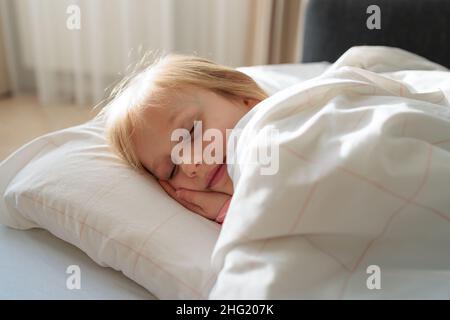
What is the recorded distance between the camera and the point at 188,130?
803 millimetres

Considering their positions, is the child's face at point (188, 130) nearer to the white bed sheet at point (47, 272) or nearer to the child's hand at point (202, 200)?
the child's hand at point (202, 200)

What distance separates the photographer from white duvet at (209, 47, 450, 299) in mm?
524

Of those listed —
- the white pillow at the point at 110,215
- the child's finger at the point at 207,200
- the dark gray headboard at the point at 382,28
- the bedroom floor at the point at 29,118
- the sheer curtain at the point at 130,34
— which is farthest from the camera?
the sheer curtain at the point at 130,34

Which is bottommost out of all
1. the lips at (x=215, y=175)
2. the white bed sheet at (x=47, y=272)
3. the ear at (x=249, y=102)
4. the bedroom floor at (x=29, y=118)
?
the bedroom floor at (x=29, y=118)

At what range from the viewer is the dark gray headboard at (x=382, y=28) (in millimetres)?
1332

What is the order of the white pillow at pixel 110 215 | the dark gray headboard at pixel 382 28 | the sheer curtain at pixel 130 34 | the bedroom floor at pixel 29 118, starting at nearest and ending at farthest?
the white pillow at pixel 110 215 < the dark gray headboard at pixel 382 28 < the bedroom floor at pixel 29 118 < the sheer curtain at pixel 130 34

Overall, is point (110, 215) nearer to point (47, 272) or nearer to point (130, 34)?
point (47, 272)

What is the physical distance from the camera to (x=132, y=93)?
869 millimetres

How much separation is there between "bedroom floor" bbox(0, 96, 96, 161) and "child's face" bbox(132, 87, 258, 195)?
3.52 ft

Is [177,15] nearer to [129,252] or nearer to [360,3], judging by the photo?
[360,3]

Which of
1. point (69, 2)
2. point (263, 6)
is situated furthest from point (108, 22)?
point (263, 6)

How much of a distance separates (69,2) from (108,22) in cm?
19

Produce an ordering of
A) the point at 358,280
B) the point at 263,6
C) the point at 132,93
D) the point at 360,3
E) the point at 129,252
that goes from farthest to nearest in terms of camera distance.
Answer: the point at 263,6 → the point at 360,3 → the point at 132,93 → the point at 129,252 → the point at 358,280

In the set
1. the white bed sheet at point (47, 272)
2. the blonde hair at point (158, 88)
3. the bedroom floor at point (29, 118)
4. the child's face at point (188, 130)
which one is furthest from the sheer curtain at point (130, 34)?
the white bed sheet at point (47, 272)
